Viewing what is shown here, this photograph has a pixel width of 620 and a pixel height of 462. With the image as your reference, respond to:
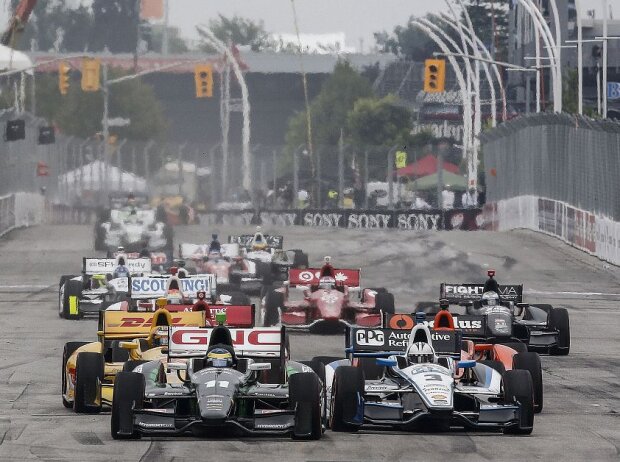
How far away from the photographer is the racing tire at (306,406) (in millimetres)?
16875

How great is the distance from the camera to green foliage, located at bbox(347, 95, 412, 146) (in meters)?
111

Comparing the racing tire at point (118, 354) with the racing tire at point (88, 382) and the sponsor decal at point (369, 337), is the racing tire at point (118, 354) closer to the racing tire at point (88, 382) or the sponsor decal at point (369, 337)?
the racing tire at point (88, 382)

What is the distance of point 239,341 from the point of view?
1867cm

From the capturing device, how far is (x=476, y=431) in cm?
1786

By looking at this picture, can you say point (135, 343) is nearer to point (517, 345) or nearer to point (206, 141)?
point (517, 345)

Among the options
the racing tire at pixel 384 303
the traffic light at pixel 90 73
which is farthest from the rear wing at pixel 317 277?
the traffic light at pixel 90 73

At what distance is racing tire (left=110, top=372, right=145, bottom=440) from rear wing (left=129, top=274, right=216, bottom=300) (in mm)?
11837

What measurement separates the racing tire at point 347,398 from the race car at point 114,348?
2.53 meters

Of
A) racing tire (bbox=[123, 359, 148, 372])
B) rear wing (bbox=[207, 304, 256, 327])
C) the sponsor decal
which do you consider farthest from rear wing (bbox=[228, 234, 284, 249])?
racing tire (bbox=[123, 359, 148, 372])

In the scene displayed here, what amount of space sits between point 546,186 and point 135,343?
37.9 metres

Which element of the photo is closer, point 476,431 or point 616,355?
point 476,431

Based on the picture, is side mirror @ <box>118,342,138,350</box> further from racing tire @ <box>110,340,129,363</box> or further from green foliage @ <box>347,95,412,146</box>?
green foliage @ <box>347,95,412,146</box>

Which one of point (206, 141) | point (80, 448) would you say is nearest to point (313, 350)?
point (80, 448)

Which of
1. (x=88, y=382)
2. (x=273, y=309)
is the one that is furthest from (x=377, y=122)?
(x=88, y=382)
